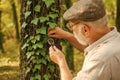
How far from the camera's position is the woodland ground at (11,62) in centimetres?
1139

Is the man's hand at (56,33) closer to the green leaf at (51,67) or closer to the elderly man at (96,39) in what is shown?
the green leaf at (51,67)

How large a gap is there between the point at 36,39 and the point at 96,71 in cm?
187

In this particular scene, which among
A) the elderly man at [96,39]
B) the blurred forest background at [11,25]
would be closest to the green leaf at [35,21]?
the elderly man at [96,39]

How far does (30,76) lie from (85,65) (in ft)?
6.45

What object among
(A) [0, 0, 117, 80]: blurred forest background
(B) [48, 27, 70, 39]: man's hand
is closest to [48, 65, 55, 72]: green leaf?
(B) [48, 27, 70, 39]: man's hand

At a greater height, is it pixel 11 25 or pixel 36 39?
pixel 36 39

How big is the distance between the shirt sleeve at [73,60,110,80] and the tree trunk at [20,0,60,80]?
169 cm

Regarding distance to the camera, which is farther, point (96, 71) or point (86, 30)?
point (86, 30)

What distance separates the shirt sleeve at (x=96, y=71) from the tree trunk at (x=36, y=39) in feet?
5.54

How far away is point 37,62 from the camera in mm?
5414

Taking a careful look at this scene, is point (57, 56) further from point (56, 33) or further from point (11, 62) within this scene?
point (11, 62)

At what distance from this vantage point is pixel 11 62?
36.6 feet

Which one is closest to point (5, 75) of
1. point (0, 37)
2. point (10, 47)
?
point (0, 37)

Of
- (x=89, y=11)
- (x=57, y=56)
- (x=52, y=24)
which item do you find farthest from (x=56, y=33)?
(x=89, y=11)
